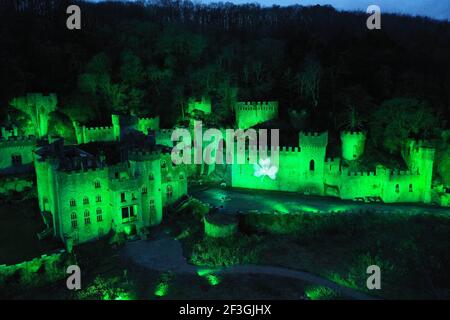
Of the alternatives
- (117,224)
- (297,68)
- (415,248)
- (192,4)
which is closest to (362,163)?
(415,248)

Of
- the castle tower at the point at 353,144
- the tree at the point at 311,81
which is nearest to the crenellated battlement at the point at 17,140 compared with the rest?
the tree at the point at 311,81

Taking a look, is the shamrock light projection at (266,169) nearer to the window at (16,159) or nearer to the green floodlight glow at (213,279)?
the green floodlight glow at (213,279)

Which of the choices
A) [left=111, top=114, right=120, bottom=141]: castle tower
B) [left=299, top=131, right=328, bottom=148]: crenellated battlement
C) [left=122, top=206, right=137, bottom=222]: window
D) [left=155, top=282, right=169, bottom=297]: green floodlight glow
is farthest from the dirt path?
[left=111, top=114, right=120, bottom=141]: castle tower

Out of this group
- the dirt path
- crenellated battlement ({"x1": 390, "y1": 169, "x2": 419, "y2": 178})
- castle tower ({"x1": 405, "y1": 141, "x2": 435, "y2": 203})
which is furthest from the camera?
crenellated battlement ({"x1": 390, "y1": 169, "x2": 419, "y2": 178})

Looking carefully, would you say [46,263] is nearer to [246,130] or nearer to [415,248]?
[246,130]

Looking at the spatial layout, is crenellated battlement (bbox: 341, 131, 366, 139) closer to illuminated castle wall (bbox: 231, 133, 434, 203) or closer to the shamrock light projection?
illuminated castle wall (bbox: 231, 133, 434, 203)

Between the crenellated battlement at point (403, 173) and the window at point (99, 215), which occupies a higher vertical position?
the crenellated battlement at point (403, 173)

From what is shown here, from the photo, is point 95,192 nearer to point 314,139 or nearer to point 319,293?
point 319,293
